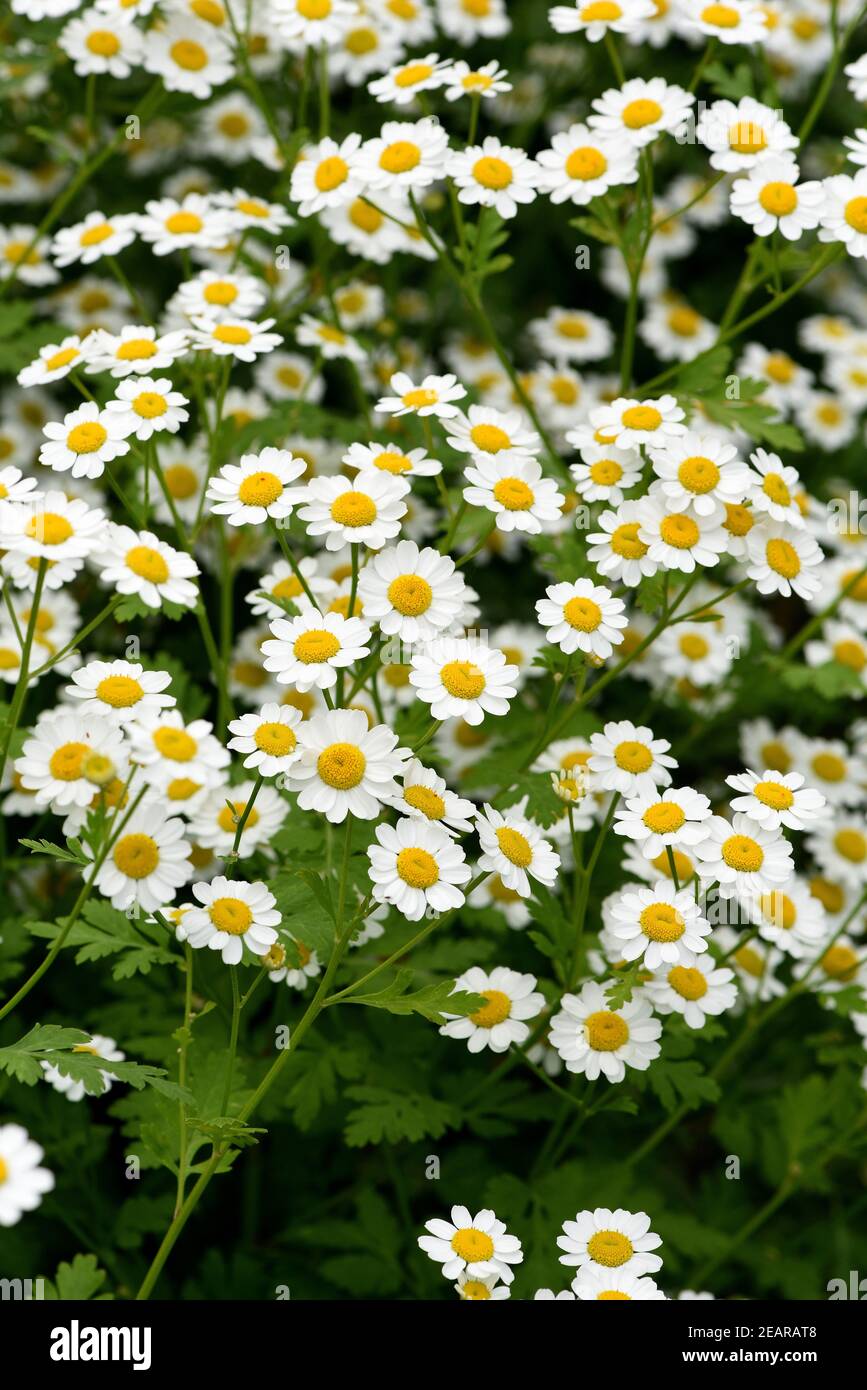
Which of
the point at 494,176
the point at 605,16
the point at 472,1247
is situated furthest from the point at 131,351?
the point at 472,1247

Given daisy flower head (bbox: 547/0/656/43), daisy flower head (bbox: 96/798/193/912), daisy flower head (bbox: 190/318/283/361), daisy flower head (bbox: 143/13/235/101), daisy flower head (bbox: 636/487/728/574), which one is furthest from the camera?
daisy flower head (bbox: 143/13/235/101)

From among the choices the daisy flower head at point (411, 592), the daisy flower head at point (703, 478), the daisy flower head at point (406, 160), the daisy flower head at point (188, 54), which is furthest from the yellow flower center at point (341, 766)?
the daisy flower head at point (188, 54)

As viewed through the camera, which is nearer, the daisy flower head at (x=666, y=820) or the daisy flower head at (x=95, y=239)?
the daisy flower head at (x=666, y=820)

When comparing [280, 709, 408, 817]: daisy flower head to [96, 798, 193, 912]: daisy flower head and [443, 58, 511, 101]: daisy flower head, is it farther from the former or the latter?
[443, 58, 511, 101]: daisy flower head

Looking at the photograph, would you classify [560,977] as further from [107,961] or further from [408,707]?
[107,961]

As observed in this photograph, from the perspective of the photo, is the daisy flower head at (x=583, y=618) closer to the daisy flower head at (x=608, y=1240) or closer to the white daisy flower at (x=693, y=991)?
the white daisy flower at (x=693, y=991)

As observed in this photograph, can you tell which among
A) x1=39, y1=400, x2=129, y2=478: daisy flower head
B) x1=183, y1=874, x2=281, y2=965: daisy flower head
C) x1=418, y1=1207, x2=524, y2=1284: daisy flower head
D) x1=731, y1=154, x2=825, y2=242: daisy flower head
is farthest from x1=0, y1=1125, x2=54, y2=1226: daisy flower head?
x1=731, y1=154, x2=825, y2=242: daisy flower head

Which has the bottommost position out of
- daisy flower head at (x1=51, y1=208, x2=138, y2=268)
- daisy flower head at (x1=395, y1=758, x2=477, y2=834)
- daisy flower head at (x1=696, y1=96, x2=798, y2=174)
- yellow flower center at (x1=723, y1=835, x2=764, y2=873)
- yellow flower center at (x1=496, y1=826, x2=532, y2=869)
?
yellow flower center at (x1=723, y1=835, x2=764, y2=873)

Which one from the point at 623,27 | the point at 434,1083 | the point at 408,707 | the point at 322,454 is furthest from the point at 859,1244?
the point at 623,27
